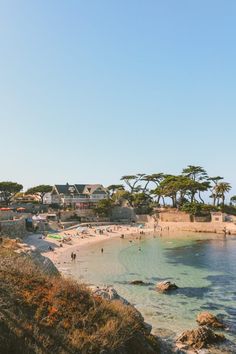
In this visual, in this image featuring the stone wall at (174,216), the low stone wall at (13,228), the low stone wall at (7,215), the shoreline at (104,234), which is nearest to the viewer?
the low stone wall at (13,228)

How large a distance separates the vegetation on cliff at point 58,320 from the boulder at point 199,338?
18.5 ft

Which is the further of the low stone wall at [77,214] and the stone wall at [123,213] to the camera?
the stone wall at [123,213]

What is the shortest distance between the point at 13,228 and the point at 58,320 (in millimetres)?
49919

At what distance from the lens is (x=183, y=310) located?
26.1 meters

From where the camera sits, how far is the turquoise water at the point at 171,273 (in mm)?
25062

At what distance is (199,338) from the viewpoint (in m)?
19.0

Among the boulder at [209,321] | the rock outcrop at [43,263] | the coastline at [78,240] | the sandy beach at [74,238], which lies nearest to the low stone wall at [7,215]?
the sandy beach at [74,238]

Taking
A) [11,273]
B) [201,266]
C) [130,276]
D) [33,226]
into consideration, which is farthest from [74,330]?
[33,226]

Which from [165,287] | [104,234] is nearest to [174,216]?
[104,234]

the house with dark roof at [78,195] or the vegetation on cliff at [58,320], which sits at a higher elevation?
the house with dark roof at [78,195]

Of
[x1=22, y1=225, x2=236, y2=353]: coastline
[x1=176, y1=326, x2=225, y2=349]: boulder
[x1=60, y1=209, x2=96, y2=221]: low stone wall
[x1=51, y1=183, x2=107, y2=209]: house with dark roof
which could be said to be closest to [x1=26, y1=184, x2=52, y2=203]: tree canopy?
[x1=51, y1=183, x2=107, y2=209]: house with dark roof

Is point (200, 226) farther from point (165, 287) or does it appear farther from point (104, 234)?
point (165, 287)

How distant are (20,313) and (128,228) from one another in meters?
75.5

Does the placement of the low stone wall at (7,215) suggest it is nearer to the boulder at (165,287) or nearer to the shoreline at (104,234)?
the shoreline at (104,234)
